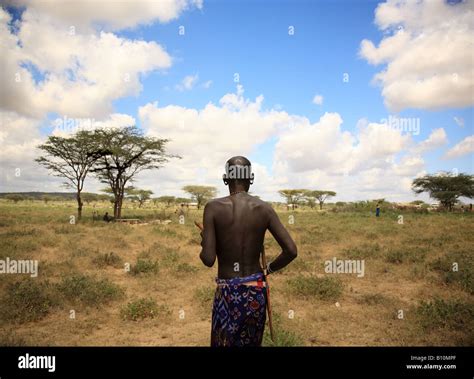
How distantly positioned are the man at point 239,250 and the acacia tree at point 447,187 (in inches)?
2078

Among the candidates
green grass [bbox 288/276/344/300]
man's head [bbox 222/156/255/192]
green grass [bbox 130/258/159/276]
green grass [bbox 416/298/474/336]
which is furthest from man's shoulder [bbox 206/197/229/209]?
green grass [bbox 130/258/159/276]

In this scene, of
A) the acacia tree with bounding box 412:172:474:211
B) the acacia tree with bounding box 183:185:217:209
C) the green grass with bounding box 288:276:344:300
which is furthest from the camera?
the acacia tree with bounding box 183:185:217:209

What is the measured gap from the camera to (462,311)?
22.3 ft

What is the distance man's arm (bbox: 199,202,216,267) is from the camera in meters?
3.02

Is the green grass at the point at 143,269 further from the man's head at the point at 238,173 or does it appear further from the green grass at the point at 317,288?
the man's head at the point at 238,173

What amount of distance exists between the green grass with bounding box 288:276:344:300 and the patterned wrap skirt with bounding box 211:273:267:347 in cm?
561

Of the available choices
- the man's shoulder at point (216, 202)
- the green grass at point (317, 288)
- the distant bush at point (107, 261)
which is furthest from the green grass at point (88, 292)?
the man's shoulder at point (216, 202)

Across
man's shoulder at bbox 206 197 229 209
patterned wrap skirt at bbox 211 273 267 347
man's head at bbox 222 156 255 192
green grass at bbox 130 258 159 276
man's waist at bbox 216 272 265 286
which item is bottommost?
green grass at bbox 130 258 159 276

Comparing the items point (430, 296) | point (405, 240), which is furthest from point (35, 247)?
point (405, 240)

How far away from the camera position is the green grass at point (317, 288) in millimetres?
8242

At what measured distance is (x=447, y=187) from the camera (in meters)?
47.7

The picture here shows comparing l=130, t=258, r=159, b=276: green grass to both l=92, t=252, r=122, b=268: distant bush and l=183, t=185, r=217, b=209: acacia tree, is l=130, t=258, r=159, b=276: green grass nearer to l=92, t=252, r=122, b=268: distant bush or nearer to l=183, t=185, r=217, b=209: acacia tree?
l=92, t=252, r=122, b=268: distant bush
